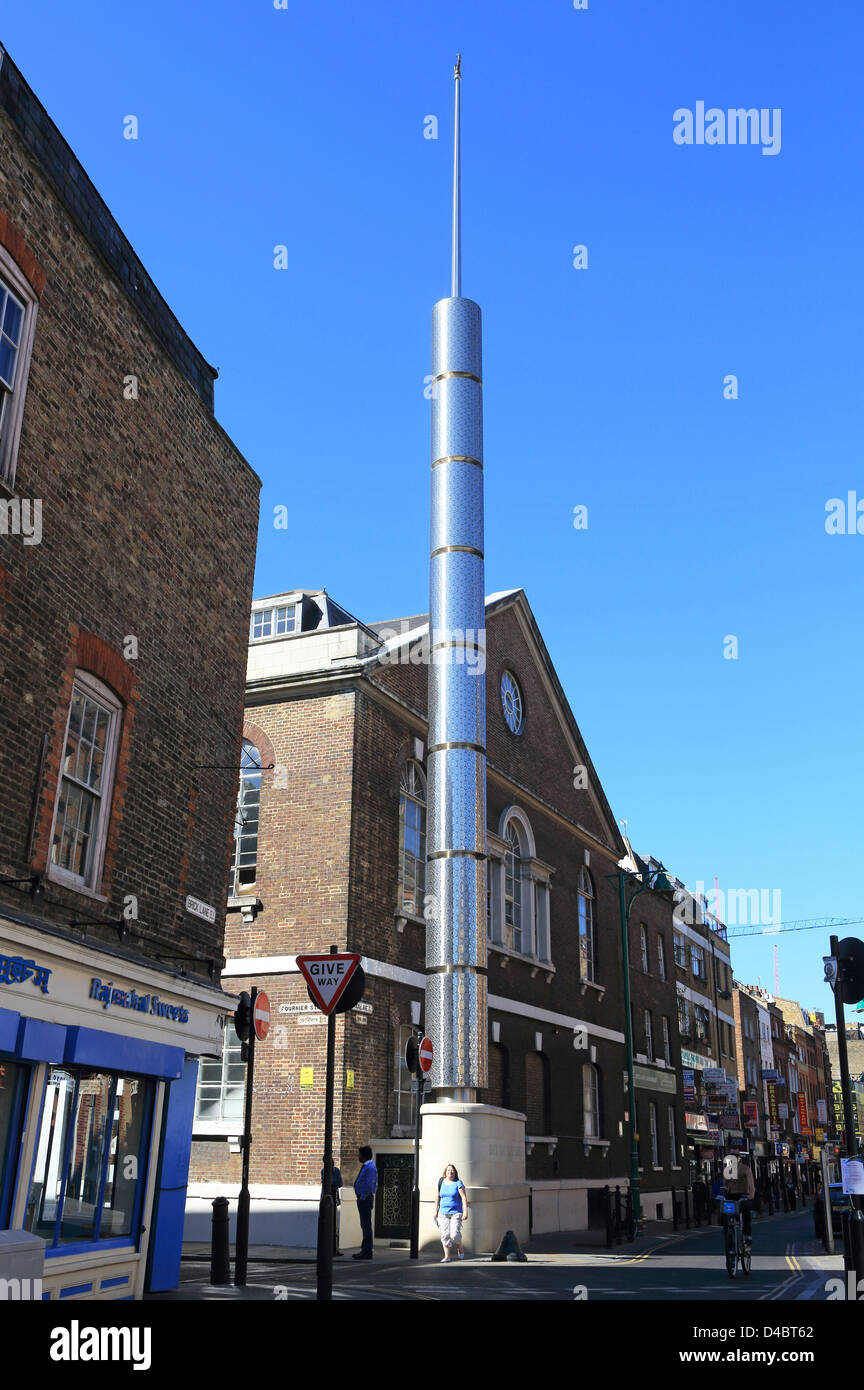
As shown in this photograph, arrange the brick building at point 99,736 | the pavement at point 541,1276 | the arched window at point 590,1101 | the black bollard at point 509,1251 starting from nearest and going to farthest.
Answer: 1. the brick building at point 99,736
2. the pavement at point 541,1276
3. the black bollard at point 509,1251
4. the arched window at point 590,1101

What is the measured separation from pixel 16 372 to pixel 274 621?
1737cm

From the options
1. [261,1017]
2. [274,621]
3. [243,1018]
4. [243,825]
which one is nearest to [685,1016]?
[274,621]

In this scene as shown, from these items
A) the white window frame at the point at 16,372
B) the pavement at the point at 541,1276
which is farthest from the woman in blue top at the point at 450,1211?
the white window frame at the point at 16,372

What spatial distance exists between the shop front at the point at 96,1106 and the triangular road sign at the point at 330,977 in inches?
83.2

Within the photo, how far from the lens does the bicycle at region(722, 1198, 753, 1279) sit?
1614cm

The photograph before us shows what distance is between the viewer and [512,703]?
3119 cm

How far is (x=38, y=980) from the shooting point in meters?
10.5

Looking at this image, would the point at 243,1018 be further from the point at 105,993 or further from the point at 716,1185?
the point at 716,1185

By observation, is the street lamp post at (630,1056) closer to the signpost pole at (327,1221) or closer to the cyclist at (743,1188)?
the cyclist at (743,1188)

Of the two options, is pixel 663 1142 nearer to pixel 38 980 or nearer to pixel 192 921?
pixel 192 921

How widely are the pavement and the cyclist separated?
667 millimetres

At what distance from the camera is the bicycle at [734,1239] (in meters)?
16.1
